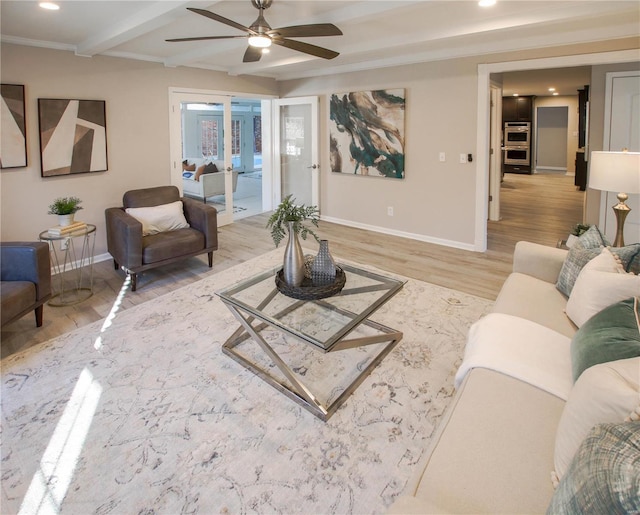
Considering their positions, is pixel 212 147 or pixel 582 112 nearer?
pixel 212 147

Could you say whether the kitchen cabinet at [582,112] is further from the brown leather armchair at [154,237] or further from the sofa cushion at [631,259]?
the brown leather armchair at [154,237]

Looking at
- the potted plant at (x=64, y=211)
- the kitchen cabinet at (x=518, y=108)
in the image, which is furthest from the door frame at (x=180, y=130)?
the kitchen cabinet at (x=518, y=108)

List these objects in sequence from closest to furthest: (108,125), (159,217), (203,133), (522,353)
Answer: (522,353) < (159,217) < (108,125) < (203,133)

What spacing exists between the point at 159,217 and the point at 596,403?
4160 millimetres

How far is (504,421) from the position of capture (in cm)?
144

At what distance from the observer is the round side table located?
3674 mm

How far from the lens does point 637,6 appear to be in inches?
126

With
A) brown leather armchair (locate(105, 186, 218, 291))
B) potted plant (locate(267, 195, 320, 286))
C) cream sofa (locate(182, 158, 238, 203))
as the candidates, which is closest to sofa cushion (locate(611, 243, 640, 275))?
potted plant (locate(267, 195, 320, 286))

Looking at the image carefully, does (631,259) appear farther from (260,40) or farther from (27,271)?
(27,271)

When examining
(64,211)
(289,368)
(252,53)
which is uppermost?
(252,53)

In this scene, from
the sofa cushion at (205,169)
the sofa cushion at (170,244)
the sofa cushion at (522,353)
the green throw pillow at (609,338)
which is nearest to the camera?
the green throw pillow at (609,338)

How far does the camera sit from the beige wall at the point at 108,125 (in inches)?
158

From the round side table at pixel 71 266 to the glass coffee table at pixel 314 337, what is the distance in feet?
6.30

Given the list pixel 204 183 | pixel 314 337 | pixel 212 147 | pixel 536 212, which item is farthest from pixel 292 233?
pixel 536 212
